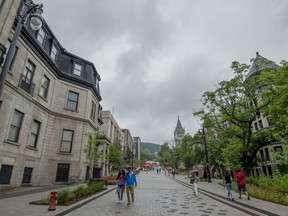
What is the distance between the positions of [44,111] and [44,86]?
2.52 meters

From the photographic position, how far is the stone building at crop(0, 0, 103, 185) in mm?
14609

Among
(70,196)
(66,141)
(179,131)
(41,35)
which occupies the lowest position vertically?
(70,196)

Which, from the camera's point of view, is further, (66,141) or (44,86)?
(66,141)

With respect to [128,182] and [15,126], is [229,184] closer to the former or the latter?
[128,182]

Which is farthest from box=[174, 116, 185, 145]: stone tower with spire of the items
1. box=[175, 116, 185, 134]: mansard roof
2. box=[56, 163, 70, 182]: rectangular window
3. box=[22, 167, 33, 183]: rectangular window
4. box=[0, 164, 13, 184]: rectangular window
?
box=[0, 164, 13, 184]: rectangular window

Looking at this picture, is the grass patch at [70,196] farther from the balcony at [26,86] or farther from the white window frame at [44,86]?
the white window frame at [44,86]

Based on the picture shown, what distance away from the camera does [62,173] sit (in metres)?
20.0

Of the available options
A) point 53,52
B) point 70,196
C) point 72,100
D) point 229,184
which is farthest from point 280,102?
point 53,52

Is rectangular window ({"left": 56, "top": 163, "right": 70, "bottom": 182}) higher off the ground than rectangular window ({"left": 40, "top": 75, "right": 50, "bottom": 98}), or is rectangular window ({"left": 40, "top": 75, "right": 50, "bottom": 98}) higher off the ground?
rectangular window ({"left": 40, "top": 75, "right": 50, "bottom": 98})

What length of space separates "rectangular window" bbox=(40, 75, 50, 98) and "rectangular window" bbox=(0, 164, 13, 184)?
7.44 m

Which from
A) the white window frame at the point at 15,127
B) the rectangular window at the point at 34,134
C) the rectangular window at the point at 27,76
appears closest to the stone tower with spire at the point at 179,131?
the rectangular window at the point at 34,134

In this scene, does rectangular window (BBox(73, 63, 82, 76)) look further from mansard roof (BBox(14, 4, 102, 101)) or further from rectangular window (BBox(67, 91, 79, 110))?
rectangular window (BBox(67, 91, 79, 110))

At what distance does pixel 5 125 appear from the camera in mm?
13914

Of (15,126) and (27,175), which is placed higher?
(15,126)
